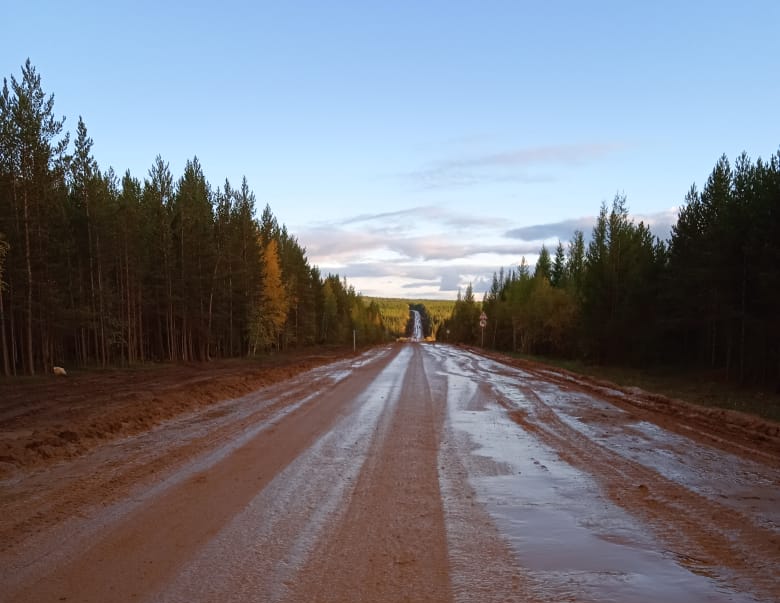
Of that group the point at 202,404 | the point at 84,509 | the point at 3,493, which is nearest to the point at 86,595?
the point at 84,509

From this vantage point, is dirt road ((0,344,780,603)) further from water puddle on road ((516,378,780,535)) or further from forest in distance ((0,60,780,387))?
forest in distance ((0,60,780,387))

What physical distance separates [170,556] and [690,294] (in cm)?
3154

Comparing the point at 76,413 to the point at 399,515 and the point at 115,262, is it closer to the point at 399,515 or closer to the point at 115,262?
the point at 399,515

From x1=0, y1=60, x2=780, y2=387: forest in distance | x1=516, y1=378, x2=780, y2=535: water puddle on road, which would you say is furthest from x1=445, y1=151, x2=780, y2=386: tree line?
x1=516, y1=378, x2=780, y2=535: water puddle on road

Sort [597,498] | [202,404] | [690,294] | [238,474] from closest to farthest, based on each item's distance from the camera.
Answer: [597,498] < [238,474] < [202,404] < [690,294]

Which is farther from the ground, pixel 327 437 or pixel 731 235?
pixel 731 235

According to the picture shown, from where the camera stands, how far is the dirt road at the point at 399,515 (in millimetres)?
4160

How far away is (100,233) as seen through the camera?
33.2m

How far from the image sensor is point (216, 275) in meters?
45.1

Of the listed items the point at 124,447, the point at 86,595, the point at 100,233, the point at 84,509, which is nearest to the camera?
the point at 86,595

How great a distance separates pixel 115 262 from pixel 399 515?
35.5 m

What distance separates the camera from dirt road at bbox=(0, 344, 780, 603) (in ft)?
13.6

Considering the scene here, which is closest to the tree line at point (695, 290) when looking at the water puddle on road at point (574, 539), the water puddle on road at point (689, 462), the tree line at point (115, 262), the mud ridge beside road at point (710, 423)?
the mud ridge beside road at point (710, 423)

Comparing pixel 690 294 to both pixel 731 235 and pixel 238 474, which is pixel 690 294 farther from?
pixel 238 474
